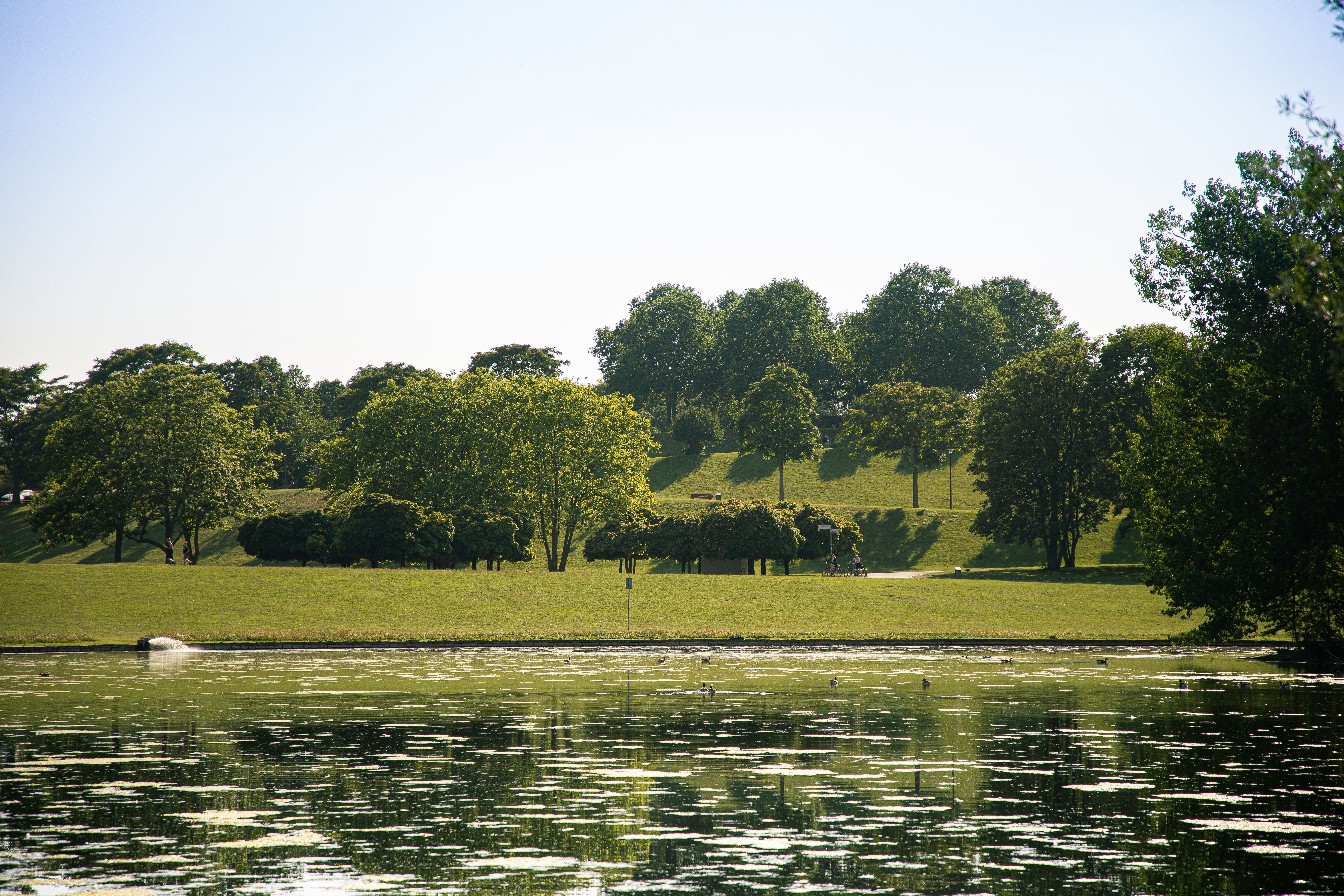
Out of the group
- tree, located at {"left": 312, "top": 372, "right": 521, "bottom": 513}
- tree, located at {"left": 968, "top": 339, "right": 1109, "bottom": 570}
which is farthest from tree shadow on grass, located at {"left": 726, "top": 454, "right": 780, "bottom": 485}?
tree, located at {"left": 312, "top": 372, "right": 521, "bottom": 513}

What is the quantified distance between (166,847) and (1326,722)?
20.4 meters

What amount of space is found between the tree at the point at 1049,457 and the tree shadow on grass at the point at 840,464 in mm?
31886

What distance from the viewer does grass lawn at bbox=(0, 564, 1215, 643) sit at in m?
45.8

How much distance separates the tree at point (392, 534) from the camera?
68.3 metres

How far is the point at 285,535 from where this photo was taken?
2852 inches

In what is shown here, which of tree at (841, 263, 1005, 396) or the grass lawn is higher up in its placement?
tree at (841, 263, 1005, 396)

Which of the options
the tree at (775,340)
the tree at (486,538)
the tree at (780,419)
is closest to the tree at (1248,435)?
the tree at (486,538)

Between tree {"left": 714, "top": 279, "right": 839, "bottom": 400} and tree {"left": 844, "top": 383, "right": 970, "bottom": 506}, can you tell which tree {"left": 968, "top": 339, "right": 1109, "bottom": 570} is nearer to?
tree {"left": 844, "top": 383, "right": 970, "bottom": 506}

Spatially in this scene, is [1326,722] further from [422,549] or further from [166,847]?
[422,549]

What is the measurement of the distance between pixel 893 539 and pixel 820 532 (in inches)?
801

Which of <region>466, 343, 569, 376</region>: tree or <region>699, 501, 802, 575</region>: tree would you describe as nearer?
<region>699, 501, 802, 575</region>: tree

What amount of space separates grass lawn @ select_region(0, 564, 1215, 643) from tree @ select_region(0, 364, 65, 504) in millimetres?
71508

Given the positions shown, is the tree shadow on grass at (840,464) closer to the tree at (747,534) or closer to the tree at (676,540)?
the tree at (747,534)

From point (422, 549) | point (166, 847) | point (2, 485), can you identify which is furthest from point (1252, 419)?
point (2, 485)
